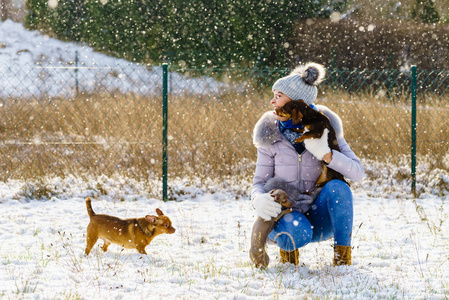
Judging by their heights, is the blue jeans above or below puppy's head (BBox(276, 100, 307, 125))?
below

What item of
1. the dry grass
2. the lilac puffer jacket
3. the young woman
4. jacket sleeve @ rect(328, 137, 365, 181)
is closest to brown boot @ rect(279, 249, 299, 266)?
the young woman

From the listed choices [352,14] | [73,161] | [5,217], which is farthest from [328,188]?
[352,14]

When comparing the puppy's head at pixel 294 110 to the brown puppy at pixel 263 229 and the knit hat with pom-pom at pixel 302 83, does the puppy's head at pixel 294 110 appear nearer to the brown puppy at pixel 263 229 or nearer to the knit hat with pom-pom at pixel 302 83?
the knit hat with pom-pom at pixel 302 83

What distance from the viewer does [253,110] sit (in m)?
8.31

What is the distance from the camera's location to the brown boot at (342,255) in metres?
2.76

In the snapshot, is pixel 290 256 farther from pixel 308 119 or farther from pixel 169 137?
pixel 169 137

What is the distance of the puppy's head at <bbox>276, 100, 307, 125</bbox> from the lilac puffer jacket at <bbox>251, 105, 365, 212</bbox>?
0.11 meters

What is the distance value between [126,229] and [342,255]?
1396 millimetres

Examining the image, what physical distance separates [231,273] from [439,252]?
5.13 feet

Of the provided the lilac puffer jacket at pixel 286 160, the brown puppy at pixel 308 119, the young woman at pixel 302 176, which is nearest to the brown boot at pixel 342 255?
the young woman at pixel 302 176

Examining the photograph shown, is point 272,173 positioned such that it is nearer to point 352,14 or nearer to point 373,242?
point 373,242

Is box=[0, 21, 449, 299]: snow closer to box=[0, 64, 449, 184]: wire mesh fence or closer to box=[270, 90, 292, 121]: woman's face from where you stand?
box=[0, 64, 449, 184]: wire mesh fence

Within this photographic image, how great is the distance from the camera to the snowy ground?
→ 252cm

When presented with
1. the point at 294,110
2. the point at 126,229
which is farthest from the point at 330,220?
the point at 126,229
